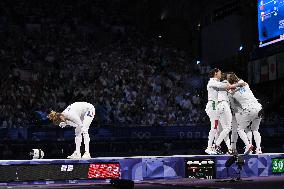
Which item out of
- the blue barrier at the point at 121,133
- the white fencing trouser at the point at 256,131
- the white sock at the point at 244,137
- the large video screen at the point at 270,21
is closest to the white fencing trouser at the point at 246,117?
the white sock at the point at 244,137

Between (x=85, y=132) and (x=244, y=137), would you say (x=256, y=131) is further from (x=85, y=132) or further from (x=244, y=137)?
(x=85, y=132)

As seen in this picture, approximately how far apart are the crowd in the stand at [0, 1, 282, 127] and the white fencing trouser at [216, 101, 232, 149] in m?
8.14

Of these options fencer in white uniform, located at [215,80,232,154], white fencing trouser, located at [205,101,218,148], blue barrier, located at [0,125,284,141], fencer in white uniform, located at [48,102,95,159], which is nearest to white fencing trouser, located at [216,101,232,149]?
fencer in white uniform, located at [215,80,232,154]

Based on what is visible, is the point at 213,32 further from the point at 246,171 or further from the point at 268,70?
the point at 246,171

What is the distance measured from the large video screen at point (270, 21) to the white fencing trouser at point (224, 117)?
10.7 m

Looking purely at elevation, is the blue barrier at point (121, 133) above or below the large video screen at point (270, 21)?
below

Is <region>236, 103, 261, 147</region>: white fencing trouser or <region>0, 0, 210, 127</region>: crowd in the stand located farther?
<region>0, 0, 210, 127</region>: crowd in the stand

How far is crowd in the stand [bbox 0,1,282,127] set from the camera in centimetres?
2184

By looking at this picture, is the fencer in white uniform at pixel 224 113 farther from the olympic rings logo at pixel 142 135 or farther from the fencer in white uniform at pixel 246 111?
the olympic rings logo at pixel 142 135

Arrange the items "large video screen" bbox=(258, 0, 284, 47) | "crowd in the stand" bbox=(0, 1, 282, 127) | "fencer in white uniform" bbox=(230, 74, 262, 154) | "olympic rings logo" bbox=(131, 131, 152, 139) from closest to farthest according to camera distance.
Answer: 1. "fencer in white uniform" bbox=(230, 74, 262, 154)
2. "olympic rings logo" bbox=(131, 131, 152, 139)
3. "crowd in the stand" bbox=(0, 1, 282, 127)
4. "large video screen" bbox=(258, 0, 284, 47)

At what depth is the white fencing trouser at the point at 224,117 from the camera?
1216 cm

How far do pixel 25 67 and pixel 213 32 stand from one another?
418 inches

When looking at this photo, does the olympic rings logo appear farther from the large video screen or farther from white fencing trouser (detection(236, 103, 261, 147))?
white fencing trouser (detection(236, 103, 261, 147))

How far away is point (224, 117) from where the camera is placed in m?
12.2
